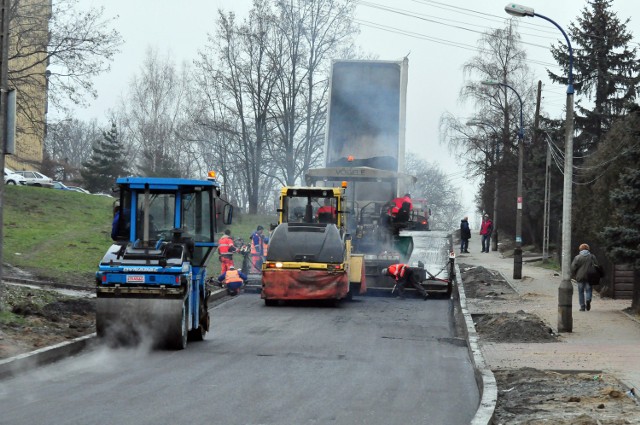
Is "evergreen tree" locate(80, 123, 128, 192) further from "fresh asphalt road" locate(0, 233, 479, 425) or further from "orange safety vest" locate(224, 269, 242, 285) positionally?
"fresh asphalt road" locate(0, 233, 479, 425)

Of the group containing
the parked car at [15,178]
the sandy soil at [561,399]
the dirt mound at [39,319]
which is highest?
the parked car at [15,178]

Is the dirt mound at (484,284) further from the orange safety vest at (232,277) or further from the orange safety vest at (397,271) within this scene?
the orange safety vest at (232,277)

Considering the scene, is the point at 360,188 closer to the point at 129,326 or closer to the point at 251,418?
the point at 129,326

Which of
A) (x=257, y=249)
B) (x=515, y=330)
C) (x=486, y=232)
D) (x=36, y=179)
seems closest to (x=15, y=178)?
(x=36, y=179)

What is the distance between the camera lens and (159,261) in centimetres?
1544

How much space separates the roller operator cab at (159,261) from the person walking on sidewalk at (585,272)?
1003 centimetres

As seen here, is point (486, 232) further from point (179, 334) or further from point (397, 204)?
point (179, 334)

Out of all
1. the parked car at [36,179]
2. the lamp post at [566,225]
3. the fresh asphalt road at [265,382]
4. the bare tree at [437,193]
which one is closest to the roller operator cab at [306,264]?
the fresh asphalt road at [265,382]

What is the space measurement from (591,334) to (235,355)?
7.65 meters

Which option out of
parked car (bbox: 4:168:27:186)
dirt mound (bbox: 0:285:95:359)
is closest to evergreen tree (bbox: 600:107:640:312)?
dirt mound (bbox: 0:285:95:359)

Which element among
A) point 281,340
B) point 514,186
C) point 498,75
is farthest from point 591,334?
point 498,75

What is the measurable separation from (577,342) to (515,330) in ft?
4.22

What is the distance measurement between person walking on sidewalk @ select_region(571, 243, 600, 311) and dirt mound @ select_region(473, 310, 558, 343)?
3.16 m

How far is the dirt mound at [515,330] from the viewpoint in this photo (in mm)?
18766
